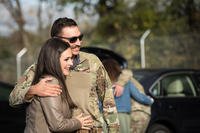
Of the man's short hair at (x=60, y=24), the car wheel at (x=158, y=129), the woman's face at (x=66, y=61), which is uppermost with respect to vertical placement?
the man's short hair at (x=60, y=24)

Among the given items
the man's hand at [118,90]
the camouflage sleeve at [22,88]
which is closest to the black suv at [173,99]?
the man's hand at [118,90]

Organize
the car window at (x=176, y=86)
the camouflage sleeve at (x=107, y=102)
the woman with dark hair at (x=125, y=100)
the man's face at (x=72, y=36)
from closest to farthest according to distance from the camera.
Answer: the man's face at (x=72, y=36), the camouflage sleeve at (x=107, y=102), the woman with dark hair at (x=125, y=100), the car window at (x=176, y=86)

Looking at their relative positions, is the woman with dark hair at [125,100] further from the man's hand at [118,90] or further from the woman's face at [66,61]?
the woman's face at [66,61]

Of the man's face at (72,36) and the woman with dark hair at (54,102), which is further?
the man's face at (72,36)

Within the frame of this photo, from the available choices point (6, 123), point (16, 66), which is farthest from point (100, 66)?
point (16, 66)

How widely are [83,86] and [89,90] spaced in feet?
0.20

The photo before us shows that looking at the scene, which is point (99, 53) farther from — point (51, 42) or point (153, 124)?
point (51, 42)

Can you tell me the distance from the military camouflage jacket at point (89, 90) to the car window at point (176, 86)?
528 cm

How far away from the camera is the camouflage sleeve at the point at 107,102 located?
174 inches

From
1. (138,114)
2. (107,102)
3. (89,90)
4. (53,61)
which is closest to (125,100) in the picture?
(138,114)

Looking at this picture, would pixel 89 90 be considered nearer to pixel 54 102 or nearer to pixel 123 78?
pixel 54 102

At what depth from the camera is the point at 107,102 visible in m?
4.45

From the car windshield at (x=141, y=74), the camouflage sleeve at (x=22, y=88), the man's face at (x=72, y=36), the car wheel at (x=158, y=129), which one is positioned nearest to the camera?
the camouflage sleeve at (x=22, y=88)

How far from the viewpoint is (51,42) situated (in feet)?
13.2
